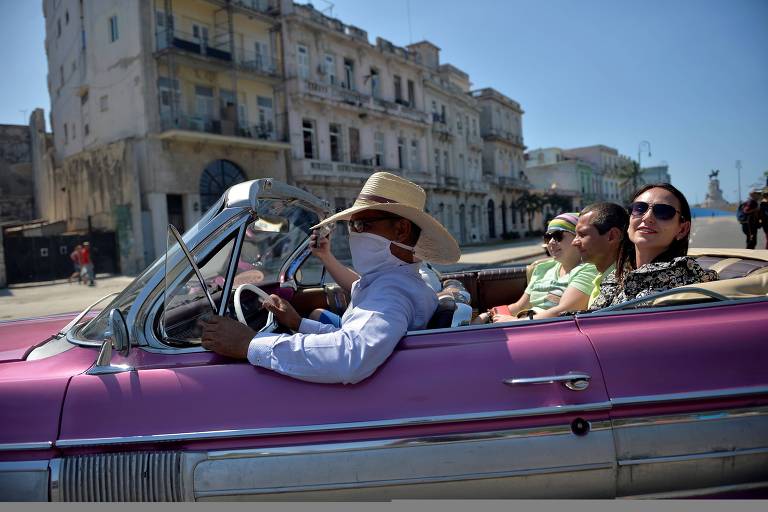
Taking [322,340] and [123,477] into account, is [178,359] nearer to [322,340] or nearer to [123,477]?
[123,477]

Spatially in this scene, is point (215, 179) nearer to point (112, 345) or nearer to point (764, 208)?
point (764, 208)

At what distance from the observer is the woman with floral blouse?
2.20 meters

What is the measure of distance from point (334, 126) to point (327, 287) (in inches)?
959

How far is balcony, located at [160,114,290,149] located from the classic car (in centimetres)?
1894

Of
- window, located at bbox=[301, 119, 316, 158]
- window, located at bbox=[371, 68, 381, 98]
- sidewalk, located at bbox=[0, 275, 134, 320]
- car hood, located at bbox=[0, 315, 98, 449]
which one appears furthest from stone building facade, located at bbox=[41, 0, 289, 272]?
car hood, located at bbox=[0, 315, 98, 449]

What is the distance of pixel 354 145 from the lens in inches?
1099

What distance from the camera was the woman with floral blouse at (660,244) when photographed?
2.20m

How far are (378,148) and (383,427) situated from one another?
1134 inches

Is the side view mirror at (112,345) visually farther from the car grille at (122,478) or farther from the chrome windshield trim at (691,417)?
the chrome windshield trim at (691,417)

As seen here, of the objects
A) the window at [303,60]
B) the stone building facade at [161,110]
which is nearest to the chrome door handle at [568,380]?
the stone building facade at [161,110]

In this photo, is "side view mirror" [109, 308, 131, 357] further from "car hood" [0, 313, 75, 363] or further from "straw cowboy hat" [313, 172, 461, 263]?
"straw cowboy hat" [313, 172, 461, 263]

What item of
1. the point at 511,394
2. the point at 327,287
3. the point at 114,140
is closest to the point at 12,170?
the point at 114,140

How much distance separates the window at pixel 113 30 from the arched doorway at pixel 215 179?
5953 millimetres

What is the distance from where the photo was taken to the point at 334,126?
26609 millimetres
